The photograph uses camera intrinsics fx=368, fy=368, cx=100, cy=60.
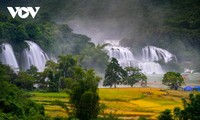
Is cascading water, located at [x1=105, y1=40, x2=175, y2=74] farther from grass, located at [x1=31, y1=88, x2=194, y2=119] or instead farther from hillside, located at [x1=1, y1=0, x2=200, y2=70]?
grass, located at [x1=31, y1=88, x2=194, y2=119]

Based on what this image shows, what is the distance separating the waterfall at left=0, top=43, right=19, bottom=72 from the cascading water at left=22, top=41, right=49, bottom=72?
224 cm

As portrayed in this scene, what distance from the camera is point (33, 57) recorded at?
5916cm

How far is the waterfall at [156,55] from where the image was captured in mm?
89800

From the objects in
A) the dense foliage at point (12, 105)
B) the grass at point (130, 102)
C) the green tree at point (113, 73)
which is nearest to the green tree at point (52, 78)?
the grass at point (130, 102)

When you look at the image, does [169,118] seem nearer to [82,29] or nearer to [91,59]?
[91,59]

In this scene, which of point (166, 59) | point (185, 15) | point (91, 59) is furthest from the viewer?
point (185, 15)

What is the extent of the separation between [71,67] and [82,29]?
80947 mm

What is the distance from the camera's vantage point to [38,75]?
159ft

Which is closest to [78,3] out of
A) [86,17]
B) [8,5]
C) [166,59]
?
[86,17]

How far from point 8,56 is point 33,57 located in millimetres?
5246

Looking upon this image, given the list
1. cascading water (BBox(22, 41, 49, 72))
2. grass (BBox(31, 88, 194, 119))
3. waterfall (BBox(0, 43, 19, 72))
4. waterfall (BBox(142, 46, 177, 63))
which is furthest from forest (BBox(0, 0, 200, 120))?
waterfall (BBox(142, 46, 177, 63))

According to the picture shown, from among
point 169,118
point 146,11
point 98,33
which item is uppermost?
point 146,11

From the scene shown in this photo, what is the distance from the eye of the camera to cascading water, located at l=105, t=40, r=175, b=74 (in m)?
81.1

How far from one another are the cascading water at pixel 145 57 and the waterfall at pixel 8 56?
28477 millimetres
